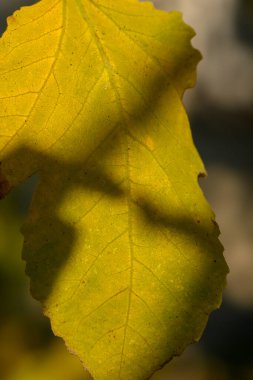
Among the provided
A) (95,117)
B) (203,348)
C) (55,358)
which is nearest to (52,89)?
(95,117)

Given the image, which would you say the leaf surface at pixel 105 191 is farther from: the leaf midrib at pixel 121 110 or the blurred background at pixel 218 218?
the blurred background at pixel 218 218

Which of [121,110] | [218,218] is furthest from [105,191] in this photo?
[218,218]

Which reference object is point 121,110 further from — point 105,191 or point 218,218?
point 218,218

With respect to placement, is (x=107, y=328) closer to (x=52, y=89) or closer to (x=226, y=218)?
(x=52, y=89)

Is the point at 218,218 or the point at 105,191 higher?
the point at 105,191

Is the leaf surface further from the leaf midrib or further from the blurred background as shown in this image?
the blurred background
